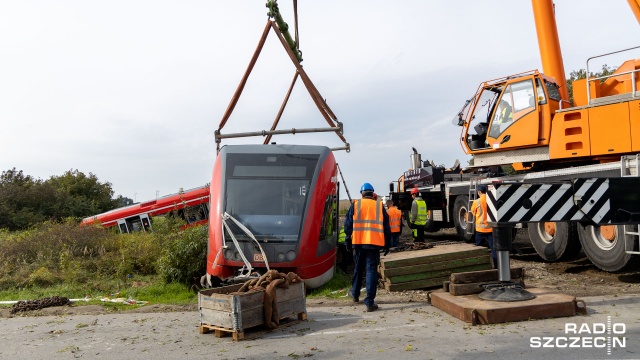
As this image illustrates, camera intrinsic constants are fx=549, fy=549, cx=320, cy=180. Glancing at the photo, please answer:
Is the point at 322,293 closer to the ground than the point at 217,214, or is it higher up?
closer to the ground

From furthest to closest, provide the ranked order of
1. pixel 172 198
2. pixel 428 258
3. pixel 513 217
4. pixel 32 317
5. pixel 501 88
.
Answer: pixel 172 198, pixel 501 88, pixel 428 258, pixel 32 317, pixel 513 217

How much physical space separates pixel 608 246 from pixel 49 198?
2558 cm

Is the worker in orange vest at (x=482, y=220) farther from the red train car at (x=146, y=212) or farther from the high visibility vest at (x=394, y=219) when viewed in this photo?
the red train car at (x=146, y=212)

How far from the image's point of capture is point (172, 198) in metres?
23.1

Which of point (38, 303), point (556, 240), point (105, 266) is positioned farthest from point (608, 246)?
point (105, 266)

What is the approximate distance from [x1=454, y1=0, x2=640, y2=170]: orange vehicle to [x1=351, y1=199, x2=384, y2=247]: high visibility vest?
4357 millimetres

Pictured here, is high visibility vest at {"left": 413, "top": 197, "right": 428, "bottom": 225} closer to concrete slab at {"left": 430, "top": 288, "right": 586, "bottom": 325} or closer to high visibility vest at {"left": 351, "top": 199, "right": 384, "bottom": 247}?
high visibility vest at {"left": 351, "top": 199, "right": 384, "bottom": 247}

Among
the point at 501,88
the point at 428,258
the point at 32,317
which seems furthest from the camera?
the point at 501,88

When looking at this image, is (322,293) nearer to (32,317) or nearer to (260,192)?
(260,192)

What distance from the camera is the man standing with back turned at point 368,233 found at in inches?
300

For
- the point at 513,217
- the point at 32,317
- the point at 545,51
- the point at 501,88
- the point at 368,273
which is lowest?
the point at 32,317

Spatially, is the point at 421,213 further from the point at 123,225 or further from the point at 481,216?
the point at 123,225

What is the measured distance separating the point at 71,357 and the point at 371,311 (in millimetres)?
3719

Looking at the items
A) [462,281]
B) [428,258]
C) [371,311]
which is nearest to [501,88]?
[428,258]
